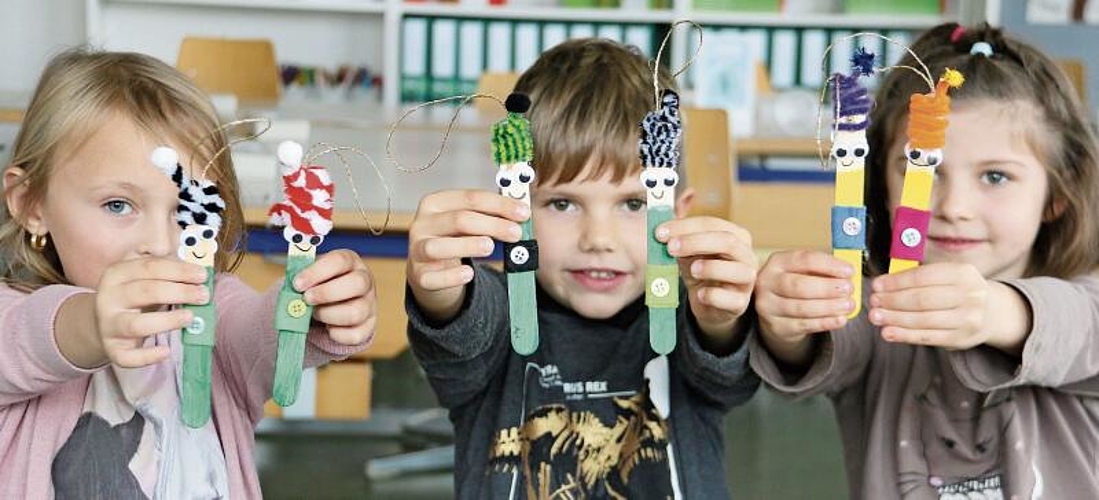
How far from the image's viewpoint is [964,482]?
1.39 meters

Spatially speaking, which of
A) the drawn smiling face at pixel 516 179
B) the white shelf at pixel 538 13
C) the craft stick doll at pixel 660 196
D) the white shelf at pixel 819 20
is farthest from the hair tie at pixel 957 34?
the white shelf at pixel 819 20

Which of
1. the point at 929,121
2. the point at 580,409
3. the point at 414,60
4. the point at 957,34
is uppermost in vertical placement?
the point at 414,60

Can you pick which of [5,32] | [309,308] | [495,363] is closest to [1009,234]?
[495,363]

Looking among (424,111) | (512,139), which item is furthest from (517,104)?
(424,111)

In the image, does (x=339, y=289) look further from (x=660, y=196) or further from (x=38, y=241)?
(x=38, y=241)

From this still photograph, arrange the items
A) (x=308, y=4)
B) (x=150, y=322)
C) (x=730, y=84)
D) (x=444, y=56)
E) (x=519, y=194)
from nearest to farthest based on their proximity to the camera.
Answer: (x=150, y=322) → (x=519, y=194) → (x=730, y=84) → (x=444, y=56) → (x=308, y=4)

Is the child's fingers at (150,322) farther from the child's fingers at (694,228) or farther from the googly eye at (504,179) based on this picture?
the child's fingers at (694,228)

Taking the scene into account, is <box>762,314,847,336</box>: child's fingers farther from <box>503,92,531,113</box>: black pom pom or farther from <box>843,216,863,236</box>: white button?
<box>503,92,531,113</box>: black pom pom

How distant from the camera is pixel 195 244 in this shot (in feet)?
3.55

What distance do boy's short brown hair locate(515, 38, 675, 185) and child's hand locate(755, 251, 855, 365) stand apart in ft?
0.86

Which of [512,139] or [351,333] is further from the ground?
[512,139]

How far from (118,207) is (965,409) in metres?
0.89

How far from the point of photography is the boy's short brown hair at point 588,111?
142cm

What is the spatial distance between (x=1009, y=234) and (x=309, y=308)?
0.75 meters
